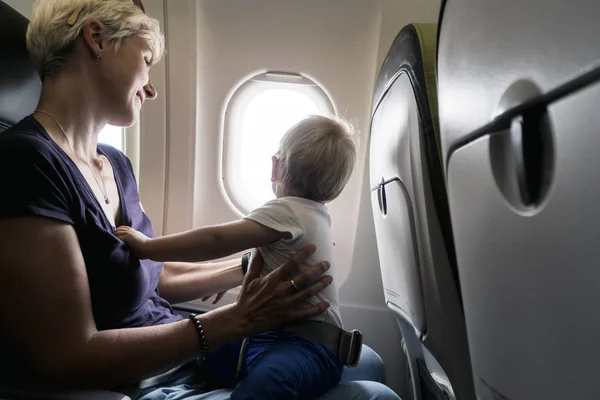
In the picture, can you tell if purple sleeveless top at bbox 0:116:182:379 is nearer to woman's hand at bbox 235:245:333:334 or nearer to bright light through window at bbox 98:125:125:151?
woman's hand at bbox 235:245:333:334

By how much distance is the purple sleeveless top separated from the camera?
3.07 feet

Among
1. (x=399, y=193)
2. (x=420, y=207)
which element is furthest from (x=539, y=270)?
(x=399, y=193)

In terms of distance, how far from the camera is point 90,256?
3.51 feet

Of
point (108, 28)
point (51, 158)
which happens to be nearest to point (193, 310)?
point (51, 158)

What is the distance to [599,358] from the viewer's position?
15.5 inches

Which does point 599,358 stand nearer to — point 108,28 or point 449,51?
point 449,51

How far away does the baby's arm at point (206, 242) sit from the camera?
1190 millimetres

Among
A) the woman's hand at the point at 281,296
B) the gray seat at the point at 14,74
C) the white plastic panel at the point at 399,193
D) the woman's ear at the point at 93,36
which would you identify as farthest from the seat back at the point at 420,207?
the gray seat at the point at 14,74

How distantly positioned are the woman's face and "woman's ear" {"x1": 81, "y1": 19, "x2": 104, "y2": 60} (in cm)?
2

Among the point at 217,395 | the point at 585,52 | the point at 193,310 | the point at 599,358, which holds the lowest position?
the point at 217,395

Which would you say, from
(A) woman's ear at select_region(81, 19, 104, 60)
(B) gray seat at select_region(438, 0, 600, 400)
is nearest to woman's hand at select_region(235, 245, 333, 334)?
(B) gray seat at select_region(438, 0, 600, 400)

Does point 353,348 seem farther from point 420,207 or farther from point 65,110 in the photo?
point 65,110

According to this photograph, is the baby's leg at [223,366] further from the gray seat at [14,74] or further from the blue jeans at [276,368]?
the gray seat at [14,74]

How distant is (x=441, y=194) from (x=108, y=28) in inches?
36.7
